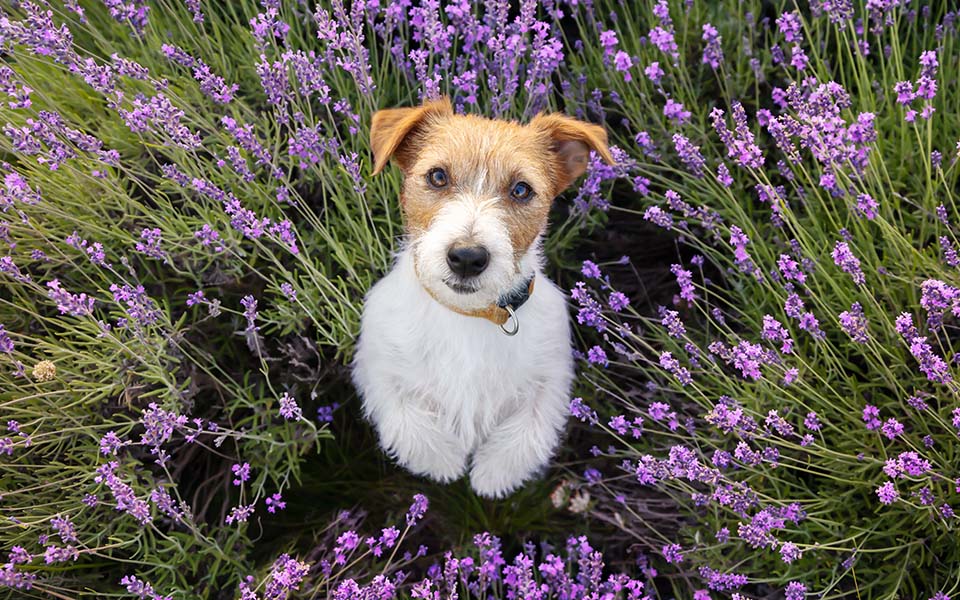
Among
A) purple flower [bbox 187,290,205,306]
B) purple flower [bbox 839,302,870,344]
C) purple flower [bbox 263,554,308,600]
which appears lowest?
purple flower [bbox 263,554,308,600]

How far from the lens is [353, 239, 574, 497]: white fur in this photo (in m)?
2.94

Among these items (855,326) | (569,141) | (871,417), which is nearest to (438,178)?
(569,141)

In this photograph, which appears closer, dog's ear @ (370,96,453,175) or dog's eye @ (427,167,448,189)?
dog's ear @ (370,96,453,175)

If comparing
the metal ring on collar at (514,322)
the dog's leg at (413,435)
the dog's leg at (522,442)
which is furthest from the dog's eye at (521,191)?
the dog's leg at (413,435)

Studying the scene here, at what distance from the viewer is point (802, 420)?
297cm

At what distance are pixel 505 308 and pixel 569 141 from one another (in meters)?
0.72

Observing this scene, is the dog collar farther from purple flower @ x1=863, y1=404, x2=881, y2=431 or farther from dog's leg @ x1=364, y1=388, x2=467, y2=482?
purple flower @ x1=863, y1=404, x2=881, y2=431

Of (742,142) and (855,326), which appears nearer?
(855,326)

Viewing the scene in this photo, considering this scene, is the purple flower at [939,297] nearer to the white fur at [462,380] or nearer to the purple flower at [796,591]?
the purple flower at [796,591]

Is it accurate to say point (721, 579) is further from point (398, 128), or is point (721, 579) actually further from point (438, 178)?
point (398, 128)

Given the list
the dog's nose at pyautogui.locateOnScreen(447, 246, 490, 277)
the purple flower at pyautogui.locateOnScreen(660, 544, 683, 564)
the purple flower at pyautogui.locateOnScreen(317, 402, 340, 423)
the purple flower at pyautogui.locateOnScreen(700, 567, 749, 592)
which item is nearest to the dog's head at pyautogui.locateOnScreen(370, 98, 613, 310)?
the dog's nose at pyautogui.locateOnScreen(447, 246, 490, 277)

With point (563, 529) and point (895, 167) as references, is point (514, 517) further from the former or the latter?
point (895, 167)

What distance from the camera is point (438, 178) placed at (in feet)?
9.09

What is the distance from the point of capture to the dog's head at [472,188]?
2514 millimetres
